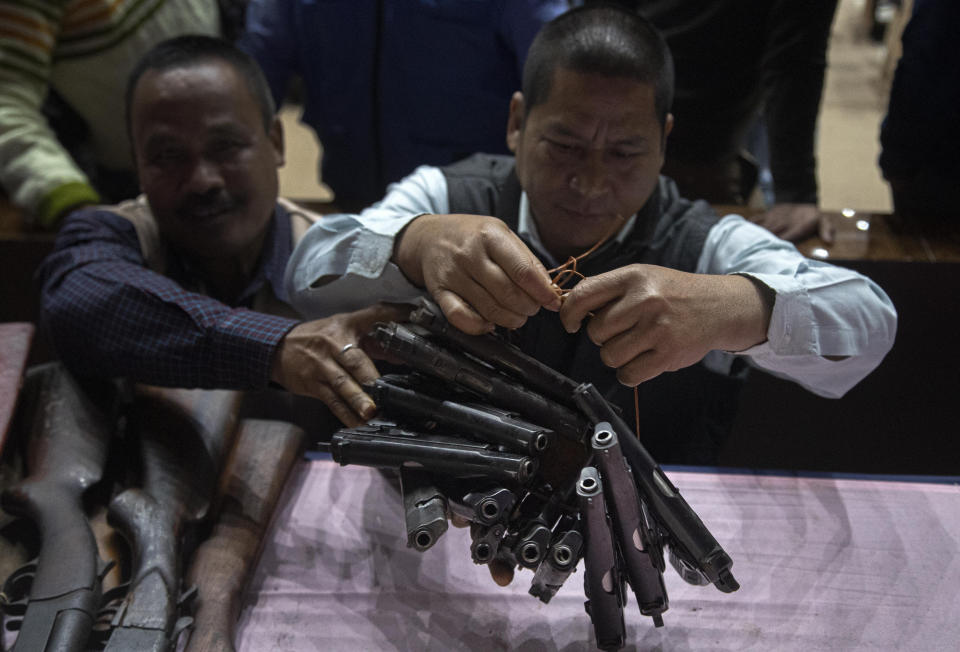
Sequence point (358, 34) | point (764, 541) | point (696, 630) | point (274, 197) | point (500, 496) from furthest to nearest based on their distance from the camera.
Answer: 1. point (358, 34)
2. point (274, 197)
3. point (764, 541)
4. point (696, 630)
5. point (500, 496)

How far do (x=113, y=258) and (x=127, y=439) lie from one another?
32 cm

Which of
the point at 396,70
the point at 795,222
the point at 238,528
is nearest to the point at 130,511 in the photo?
the point at 238,528

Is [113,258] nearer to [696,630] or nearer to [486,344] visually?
[486,344]

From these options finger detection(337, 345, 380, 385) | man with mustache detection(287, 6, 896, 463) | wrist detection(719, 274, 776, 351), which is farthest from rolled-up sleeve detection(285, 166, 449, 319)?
wrist detection(719, 274, 776, 351)

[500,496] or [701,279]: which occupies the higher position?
[701,279]

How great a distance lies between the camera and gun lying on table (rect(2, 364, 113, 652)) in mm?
1071

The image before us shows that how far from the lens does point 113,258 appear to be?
1.46 metres

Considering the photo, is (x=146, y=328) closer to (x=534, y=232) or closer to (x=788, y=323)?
(x=534, y=232)

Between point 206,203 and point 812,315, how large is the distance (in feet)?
3.55

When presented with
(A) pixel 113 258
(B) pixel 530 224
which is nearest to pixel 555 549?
(B) pixel 530 224

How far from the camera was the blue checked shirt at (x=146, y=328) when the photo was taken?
4.34ft

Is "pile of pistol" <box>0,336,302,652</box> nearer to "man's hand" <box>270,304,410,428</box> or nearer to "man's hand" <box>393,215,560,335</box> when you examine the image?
"man's hand" <box>270,304,410,428</box>

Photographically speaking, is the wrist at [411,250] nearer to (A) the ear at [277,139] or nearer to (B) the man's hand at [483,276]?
(B) the man's hand at [483,276]

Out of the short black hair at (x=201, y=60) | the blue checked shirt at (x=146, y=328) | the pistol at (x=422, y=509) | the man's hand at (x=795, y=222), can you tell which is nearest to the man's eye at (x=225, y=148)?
the short black hair at (x=201, y=60)
